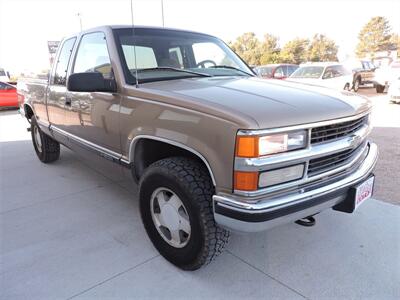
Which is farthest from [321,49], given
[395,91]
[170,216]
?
[170,216]

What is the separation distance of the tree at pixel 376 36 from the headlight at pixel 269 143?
54296 millimetres

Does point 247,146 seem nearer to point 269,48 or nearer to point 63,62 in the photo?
point 63,62

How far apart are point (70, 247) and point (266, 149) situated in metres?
1.92

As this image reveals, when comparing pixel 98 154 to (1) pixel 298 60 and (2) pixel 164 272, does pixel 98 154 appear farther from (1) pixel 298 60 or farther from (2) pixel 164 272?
(1) pixel 298 60

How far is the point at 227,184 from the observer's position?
6.02 feet

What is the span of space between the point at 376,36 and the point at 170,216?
56.0m

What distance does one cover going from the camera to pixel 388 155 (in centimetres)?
504

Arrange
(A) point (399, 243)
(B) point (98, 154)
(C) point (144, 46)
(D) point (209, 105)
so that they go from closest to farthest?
(D) point (209, 105) → (A) point (399, 243) → (C) point (144, 46) → (B) point (98, 154)

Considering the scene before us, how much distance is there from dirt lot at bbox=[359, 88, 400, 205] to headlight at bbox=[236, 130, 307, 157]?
7.26 feet

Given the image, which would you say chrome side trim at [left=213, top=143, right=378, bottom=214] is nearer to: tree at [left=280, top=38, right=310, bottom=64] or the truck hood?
the truck hood

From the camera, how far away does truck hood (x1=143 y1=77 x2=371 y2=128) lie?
6.02 ft

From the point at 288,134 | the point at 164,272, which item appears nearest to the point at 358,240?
the point at 288,134

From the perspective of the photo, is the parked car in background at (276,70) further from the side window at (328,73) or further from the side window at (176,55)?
the side window at (176,55)

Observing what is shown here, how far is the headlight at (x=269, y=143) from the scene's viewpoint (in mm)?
1740
